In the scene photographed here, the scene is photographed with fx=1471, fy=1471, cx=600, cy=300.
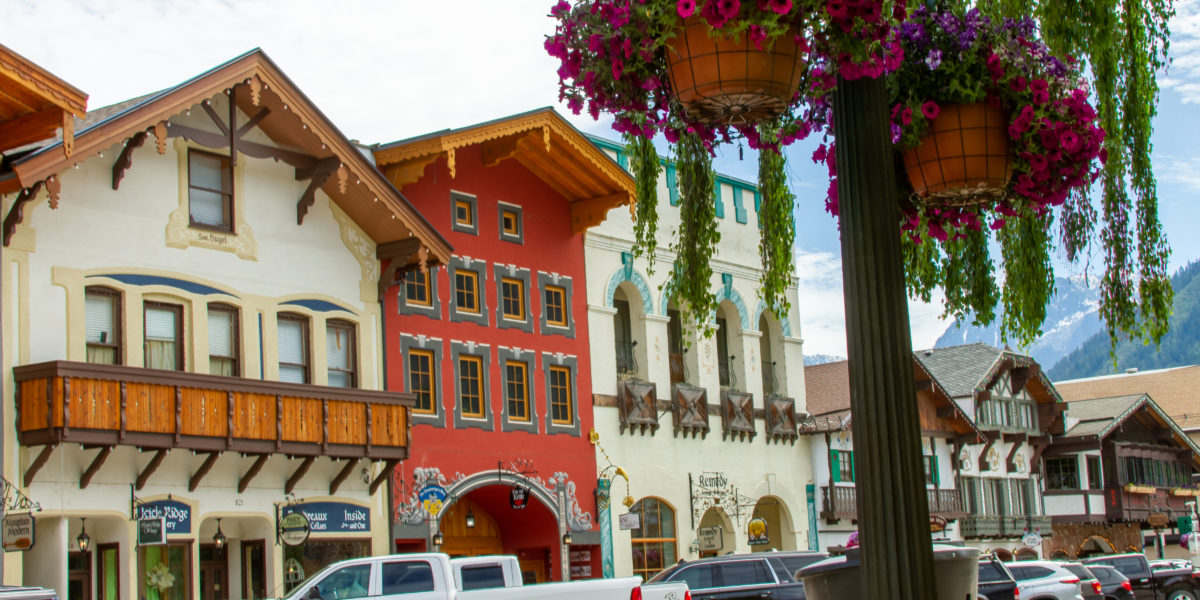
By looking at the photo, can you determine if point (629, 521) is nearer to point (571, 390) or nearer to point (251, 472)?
point (571, 390)

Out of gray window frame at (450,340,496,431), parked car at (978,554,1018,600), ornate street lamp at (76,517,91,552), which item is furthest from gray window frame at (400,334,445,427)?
parked car at (978,554,1018,600)

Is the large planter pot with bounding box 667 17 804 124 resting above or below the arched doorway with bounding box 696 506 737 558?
above

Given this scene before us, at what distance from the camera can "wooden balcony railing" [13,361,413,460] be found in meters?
22.6

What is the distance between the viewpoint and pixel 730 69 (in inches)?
205

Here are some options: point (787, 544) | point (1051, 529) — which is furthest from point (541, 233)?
point (1051, 529)

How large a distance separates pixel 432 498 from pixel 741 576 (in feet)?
23.3

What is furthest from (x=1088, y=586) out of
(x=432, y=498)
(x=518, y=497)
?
(x=432, y=498)

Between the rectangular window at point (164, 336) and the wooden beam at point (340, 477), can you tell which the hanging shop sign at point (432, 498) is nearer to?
the wooden beam at point (340, 477)

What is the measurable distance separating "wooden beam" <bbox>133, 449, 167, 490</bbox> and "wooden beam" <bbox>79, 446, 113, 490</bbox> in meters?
0.72

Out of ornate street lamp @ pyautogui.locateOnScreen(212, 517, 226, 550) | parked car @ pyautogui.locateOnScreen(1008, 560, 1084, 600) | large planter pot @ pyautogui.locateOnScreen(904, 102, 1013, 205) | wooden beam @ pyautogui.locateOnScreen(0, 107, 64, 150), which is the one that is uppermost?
wooden beam @ pyautogui.locateOnScreen(0, 107, 64, 150)

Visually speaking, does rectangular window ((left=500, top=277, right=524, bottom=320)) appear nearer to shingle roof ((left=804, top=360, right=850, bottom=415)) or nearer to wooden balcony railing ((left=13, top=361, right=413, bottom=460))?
wooden balcony railing ((left=13, top=361, right=413, bottom=460))

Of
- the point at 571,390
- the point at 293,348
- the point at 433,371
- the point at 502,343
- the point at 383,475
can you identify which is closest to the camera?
the point at 293,348

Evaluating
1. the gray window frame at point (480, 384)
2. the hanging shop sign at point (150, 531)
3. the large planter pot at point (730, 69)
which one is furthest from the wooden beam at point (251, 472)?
the large planter pot at point (730, 69)

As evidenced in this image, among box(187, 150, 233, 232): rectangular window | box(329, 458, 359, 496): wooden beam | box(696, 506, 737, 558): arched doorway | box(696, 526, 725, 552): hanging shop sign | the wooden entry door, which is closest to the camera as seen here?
the wooden entry door
